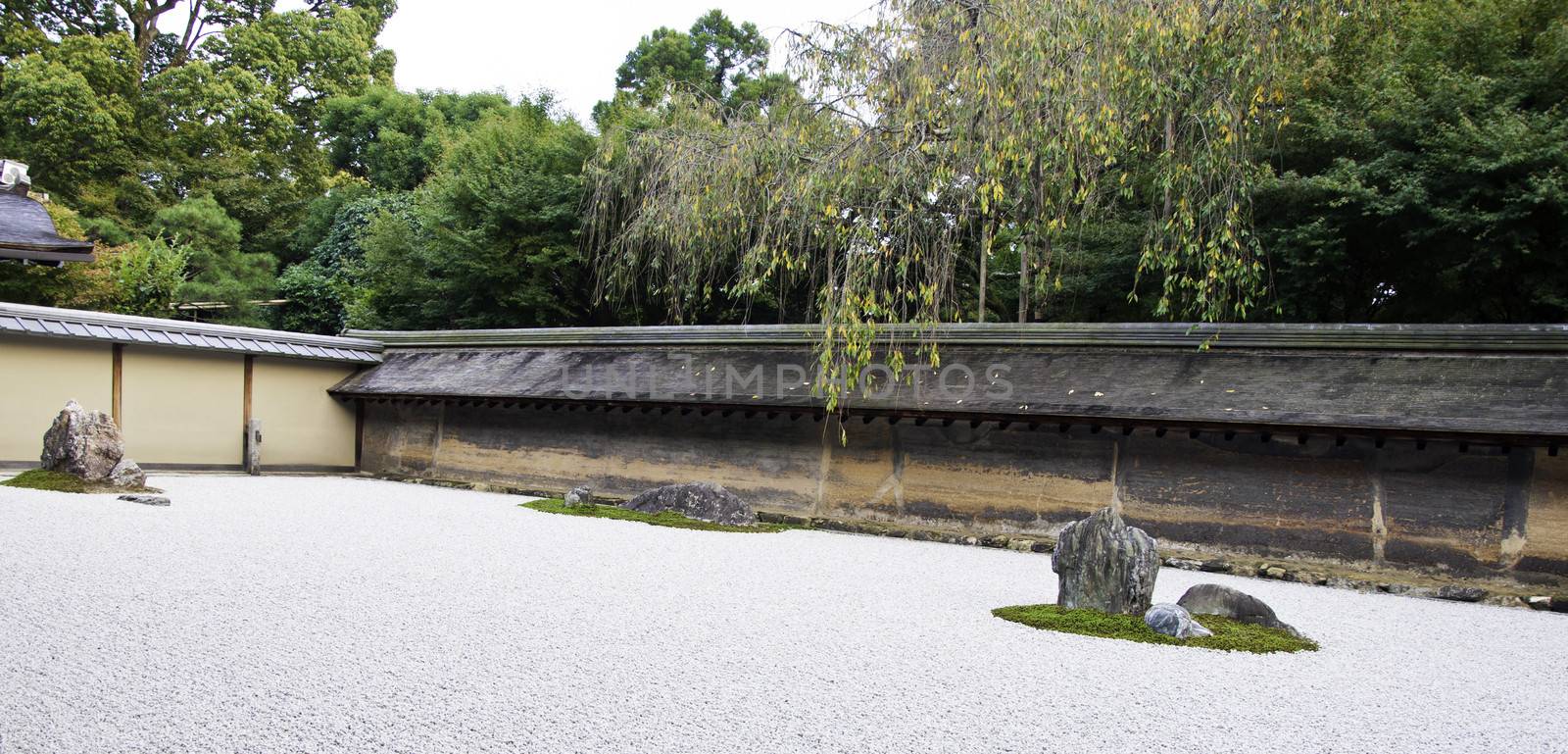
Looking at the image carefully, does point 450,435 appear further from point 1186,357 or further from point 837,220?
point 1186,357

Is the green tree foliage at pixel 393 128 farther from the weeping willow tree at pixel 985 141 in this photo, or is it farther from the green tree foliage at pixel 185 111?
the weeping willow tree at pixel 985 141

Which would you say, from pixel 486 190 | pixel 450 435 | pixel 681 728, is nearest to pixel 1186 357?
pixel 681 728

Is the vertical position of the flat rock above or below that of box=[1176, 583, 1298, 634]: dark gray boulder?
below

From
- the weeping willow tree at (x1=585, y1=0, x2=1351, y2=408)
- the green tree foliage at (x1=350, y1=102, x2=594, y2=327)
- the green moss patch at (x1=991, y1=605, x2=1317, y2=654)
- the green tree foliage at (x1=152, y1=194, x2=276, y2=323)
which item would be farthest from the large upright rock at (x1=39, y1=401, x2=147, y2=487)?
the green tree foliage at (x1=152, y1=194, x2=276, y2=323)

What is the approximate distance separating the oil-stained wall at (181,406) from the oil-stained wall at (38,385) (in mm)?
336

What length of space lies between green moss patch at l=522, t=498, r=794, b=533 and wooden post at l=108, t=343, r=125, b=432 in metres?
5.31

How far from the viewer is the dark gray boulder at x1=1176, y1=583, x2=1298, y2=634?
5.42 m

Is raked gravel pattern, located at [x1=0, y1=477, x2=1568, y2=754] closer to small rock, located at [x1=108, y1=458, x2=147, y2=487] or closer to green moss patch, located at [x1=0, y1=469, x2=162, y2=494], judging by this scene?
green moss patch, located at [x1=0, y1=469, x2=162, y2=494]

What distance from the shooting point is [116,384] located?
11625 mm

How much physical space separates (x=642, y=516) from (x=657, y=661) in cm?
542

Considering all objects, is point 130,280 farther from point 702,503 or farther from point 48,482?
point 702,503

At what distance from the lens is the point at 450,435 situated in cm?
1273

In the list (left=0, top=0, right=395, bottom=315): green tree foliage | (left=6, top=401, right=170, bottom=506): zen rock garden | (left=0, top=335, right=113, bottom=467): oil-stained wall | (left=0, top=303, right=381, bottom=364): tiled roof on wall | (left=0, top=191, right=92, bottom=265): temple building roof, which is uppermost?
(left=0, top=0, right=395, bottom=315): green tree foliage

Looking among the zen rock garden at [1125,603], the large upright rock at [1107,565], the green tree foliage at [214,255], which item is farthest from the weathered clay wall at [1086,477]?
the green tree foliage at [214,255]
